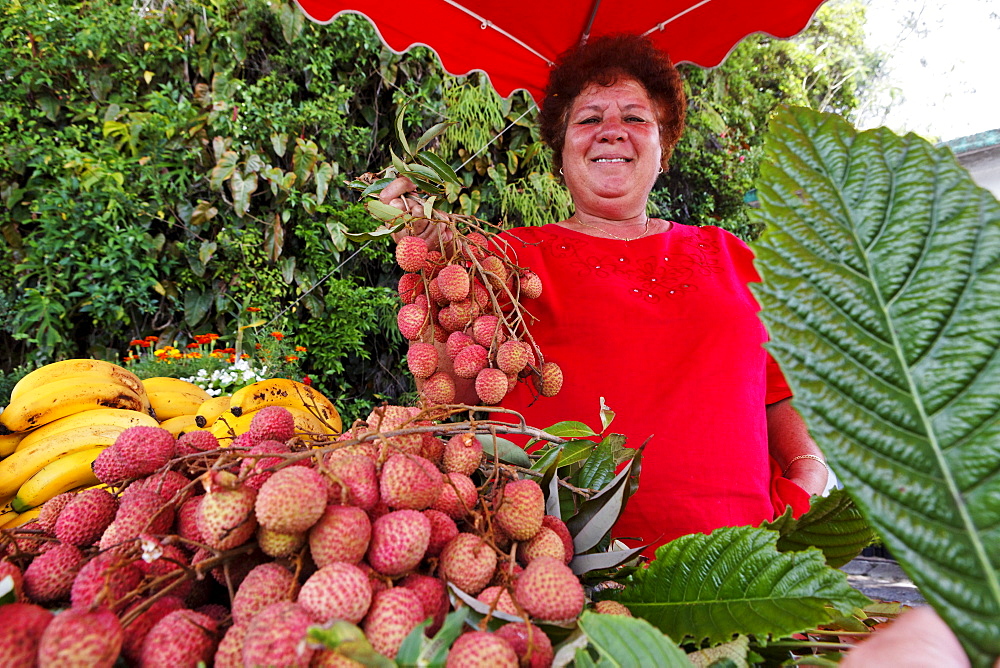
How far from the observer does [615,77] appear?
5.08ft

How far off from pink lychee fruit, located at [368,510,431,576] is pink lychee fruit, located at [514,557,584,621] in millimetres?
86

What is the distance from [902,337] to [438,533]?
0.38 m

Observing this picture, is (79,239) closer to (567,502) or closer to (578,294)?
(578,294)

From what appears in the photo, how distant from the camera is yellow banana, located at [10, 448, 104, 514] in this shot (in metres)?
1.25

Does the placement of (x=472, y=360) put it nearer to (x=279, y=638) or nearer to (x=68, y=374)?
(x=279, y=638)

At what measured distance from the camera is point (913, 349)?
37 cm

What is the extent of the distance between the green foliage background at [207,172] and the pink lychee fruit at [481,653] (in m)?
2.77

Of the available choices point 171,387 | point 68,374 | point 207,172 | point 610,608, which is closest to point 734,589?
point 610,608

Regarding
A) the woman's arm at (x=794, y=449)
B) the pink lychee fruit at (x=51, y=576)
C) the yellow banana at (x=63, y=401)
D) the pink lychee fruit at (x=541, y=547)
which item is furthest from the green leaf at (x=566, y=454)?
the yellow banana at (x=63, y=401)

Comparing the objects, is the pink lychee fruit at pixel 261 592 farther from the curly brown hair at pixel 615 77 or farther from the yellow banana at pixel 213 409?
the curly brown hair at pixel 615 77

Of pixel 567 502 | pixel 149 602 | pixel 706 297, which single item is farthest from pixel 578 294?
pixel 149 602

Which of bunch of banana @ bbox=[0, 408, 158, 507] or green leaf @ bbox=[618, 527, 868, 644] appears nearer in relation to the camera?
green leaf @ bbox=[618, 527, 868, 644]

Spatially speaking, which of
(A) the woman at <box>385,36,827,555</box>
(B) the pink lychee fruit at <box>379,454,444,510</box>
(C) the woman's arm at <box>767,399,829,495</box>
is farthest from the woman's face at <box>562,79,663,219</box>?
(B) the pink lychee fruit at <box>379,454,444,510</box>

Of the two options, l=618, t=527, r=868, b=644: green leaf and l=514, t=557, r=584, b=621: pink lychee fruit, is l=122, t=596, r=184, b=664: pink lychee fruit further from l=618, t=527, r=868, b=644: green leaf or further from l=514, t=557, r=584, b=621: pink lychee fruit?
l=618, t=527, r=868, b=644: green leaf
